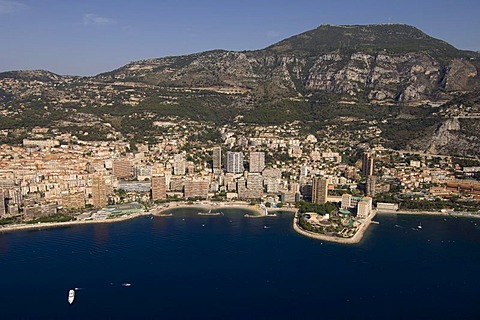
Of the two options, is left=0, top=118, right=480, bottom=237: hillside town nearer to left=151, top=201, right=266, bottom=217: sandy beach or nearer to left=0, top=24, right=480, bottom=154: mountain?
left=151, top=201, right=266, bottom=217: sandy beach

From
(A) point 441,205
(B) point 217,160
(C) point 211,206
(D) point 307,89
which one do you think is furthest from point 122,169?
(D) point 307,89

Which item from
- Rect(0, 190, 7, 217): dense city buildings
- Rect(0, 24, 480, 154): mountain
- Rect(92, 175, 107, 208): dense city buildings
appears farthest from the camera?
Rect(0, 24, 480, 154): mountain

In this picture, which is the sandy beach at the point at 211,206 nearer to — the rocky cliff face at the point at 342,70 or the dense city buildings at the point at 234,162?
the dense city buildings at the point at 234,162

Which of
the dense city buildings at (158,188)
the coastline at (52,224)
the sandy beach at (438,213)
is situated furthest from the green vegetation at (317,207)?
the coastline at (52,224)

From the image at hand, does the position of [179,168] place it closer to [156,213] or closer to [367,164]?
[156,213]

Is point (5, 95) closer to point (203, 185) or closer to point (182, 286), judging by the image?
point (203, 185)

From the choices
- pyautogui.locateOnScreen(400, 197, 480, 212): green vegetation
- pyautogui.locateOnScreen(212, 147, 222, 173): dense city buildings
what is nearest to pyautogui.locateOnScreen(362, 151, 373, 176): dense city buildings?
pyautogui.locateOnScreen(400, 197, 480, 212): green vegetation

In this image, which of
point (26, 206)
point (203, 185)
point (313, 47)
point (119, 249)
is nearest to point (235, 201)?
point (203, 185)
